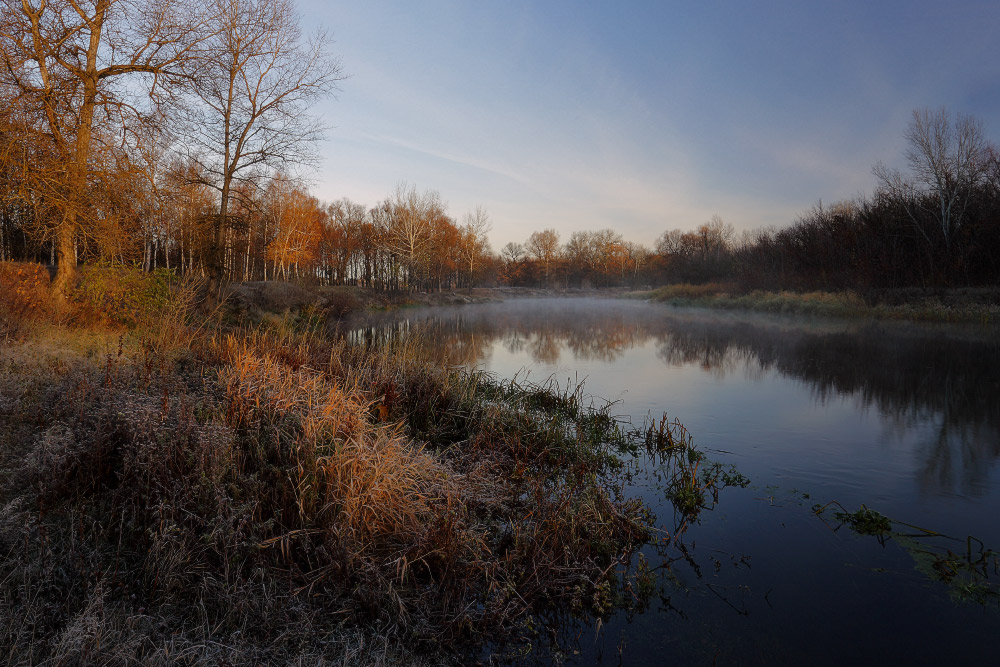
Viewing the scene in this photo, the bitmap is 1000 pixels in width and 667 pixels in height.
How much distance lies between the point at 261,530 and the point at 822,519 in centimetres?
461

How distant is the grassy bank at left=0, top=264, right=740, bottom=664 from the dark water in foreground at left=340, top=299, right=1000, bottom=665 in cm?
43

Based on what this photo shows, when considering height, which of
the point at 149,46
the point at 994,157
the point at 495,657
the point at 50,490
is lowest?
the point at 495,657

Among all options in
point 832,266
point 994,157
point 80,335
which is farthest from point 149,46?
point 994,157

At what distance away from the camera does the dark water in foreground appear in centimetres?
295

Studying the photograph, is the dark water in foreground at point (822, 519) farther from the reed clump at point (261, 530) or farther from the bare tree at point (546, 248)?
the bare tree at point (546, 248)

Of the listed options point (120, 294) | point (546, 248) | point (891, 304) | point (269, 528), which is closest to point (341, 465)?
point (269, 528)

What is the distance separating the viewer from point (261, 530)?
3195mm

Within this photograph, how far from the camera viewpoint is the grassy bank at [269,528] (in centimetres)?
254

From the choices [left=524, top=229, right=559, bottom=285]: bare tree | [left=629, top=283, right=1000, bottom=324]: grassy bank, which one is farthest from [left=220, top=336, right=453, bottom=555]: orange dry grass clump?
[left=524, top=229, right=559, bottom=285]: bare tree

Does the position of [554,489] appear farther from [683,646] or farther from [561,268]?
[561,268]

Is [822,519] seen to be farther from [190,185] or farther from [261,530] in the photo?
[190,185]

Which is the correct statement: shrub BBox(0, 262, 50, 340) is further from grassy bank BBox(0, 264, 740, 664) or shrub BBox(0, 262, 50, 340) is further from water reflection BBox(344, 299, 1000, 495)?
water reflection BBox(344, 299, 1000, 495)

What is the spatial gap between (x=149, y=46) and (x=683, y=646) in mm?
14794

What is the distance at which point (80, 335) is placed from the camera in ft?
26.1
